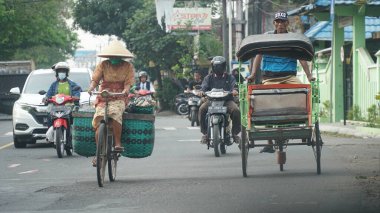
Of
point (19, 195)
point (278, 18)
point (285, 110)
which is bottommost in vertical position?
point (19, 195)

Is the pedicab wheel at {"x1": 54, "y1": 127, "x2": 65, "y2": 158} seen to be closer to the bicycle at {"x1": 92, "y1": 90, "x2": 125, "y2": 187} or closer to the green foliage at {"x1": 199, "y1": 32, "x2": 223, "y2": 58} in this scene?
the bicycle at {"x1": 92, "y1": 90, "x2": 125, "y2": 187}

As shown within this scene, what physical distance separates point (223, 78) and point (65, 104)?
125 inches

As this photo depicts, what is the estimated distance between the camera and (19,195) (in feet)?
39.8

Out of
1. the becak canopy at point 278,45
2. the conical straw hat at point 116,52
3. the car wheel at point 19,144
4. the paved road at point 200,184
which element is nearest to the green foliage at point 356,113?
the paved road at point 200,184

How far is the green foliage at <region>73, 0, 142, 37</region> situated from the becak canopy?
54.8m

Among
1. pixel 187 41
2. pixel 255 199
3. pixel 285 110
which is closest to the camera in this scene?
pixel 255 199

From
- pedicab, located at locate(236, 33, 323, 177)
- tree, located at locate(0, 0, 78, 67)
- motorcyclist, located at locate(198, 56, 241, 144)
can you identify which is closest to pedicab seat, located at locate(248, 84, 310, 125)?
pedicab, located at locate(236, 33, 323, 177)

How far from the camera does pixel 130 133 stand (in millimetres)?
13797

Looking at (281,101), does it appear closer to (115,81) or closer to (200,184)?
(200,184)

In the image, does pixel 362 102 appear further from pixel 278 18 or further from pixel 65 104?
pixel 278 18

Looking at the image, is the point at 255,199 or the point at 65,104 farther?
the point at 65,104

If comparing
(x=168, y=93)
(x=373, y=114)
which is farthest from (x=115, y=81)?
(x=168, y=93)

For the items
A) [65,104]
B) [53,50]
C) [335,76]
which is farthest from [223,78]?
[53,50]

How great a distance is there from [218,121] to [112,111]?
4670mm
